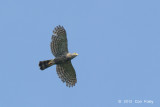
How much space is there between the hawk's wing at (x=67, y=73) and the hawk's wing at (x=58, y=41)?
120 cm

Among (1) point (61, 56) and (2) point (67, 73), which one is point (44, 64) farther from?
(2) point (67, 73)

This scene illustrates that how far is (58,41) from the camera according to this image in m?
40.5

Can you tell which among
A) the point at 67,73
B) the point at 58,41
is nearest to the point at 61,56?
the point at 58,41

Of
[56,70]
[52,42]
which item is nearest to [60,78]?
[56,70]

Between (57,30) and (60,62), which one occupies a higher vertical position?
(57,30)

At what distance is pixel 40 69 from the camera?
132 ft

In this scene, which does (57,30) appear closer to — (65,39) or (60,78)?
(65,39)

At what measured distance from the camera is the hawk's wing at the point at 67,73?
4116 centimetres

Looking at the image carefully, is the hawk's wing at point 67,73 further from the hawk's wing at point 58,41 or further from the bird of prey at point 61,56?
the hawk's wing at point 58,41

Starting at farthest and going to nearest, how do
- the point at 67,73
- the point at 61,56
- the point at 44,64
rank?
the point at 67,73 < the point at 61,56 < the point at 44,64

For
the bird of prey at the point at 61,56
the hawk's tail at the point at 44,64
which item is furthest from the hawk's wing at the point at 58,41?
the hawk's tail at the point at 44,64

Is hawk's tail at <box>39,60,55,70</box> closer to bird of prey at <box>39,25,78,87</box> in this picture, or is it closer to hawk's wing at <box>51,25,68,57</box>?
bird of prey at <box>39,25,78,87</box>

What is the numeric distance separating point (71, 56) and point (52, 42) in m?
2.11

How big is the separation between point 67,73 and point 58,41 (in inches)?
123
